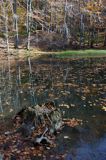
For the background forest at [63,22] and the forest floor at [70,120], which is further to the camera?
the background forest at [63,22]

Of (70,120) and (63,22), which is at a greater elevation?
(63,22)

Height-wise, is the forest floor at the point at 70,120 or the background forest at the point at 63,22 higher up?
the background forest at the point at 63,22

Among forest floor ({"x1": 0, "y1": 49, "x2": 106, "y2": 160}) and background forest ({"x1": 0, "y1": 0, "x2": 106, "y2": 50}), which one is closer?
forest floor ({"x1": 0, "y1": 49, "x2": 106, "y2": 160})

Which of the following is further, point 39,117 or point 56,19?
point 56,19

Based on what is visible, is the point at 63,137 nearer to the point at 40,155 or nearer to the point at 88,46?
the point at 40,155

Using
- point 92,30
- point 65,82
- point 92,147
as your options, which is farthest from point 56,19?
point 92,147

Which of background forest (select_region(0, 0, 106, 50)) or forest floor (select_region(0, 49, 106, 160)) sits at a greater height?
background forest (select_region(0, 0, 106, 50))

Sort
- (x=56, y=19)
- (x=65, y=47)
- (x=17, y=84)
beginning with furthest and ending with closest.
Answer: (x=56, y=19), (x=65, y=47), (x=17, y=84)

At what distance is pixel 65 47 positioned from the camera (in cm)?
4472

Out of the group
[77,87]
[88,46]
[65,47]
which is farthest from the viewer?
[88,46]

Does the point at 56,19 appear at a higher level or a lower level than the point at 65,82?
higher

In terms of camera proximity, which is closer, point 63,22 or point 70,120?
point 70,120

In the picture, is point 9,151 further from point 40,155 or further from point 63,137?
point 63,137

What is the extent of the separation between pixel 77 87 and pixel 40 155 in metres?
7.98
